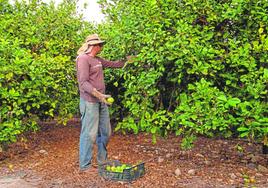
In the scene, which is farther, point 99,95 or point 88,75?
point 88,75

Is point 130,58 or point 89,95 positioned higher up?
point 130,58

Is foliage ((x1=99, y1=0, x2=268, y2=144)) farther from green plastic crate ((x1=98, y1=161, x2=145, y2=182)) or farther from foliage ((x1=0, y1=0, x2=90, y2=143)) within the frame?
foliage ((x1=0, y1=0, x2=90, y2=143))

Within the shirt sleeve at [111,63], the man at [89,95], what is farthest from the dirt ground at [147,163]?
the shirt sleeve at [111,63]

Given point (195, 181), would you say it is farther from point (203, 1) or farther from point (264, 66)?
point (203, 1)

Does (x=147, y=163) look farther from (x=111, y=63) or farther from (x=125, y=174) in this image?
(x=111, y=63)

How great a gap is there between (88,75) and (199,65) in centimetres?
156

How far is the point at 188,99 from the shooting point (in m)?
5.45

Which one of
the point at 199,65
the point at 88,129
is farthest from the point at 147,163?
the point at 199,65

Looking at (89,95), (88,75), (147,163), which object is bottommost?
(147,163)

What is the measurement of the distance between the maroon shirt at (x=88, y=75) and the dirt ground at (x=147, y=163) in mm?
1138

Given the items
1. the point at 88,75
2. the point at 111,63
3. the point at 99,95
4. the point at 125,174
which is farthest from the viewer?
the point at 111,63

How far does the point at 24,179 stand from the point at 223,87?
312 centimetres

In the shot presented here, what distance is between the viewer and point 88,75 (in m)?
5.66

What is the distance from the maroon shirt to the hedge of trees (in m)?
0.46
